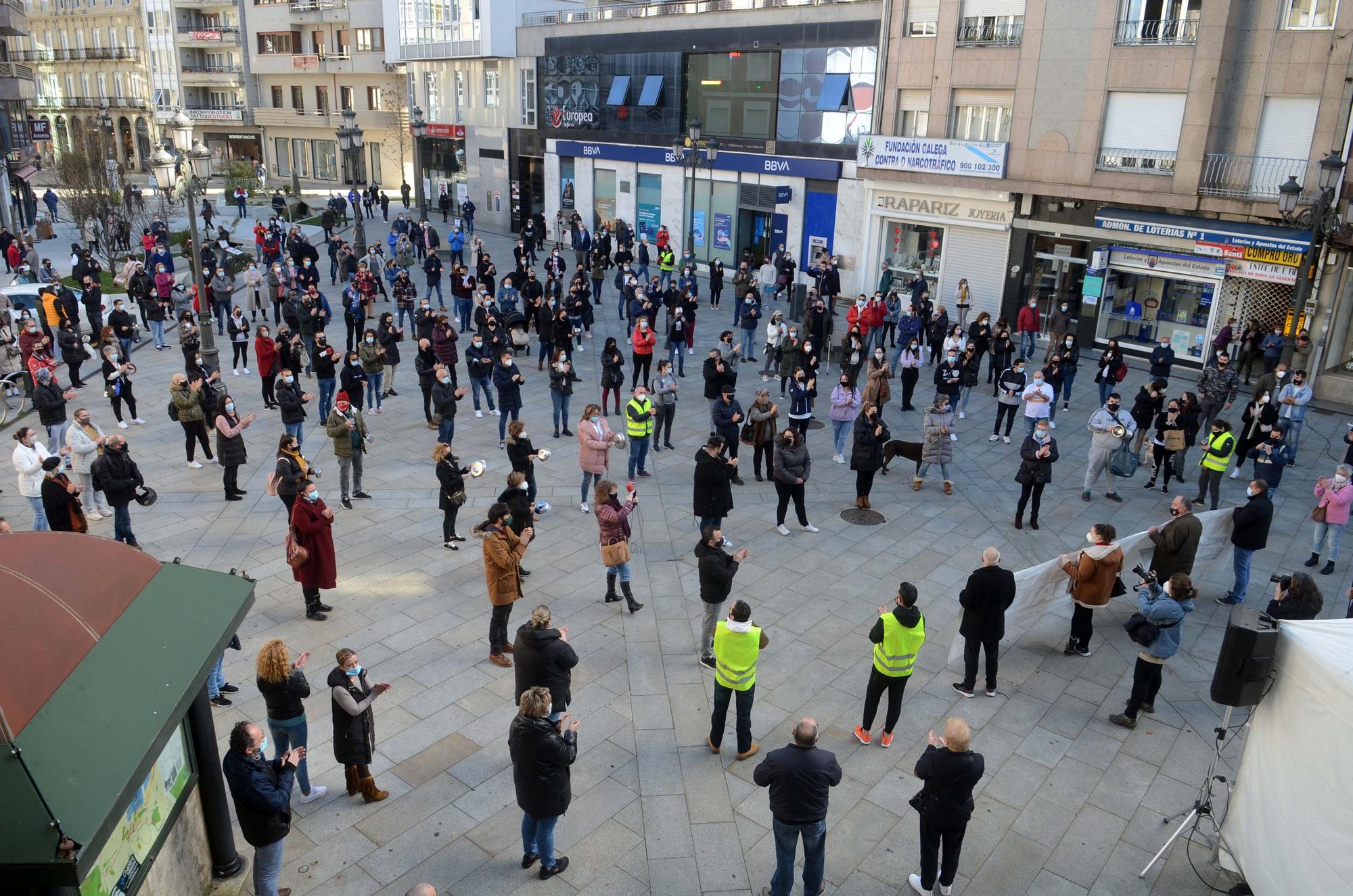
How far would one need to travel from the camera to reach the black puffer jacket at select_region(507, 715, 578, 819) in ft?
21.5

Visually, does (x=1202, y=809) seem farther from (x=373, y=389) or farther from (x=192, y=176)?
(x=192, y=176)

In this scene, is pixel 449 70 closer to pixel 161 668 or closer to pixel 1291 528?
pixel 1291 528

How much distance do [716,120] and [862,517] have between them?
23828mm

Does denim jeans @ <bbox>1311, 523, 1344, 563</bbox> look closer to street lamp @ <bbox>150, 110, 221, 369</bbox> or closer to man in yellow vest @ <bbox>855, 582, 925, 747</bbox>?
man in yellow vest @ <bbox>855, 582, 925, 747</bbox>

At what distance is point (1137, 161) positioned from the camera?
22.3 m

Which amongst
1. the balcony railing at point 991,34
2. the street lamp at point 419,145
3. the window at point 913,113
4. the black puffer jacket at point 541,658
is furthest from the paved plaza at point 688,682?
the street lamp at point 419,145

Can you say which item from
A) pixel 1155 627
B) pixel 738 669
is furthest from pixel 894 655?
pixel 1155 627

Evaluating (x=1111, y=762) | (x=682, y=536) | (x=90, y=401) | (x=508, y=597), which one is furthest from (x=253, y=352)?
(x=1111, y=762)

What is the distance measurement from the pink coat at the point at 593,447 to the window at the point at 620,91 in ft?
88.3

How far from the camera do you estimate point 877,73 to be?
2784 centimetres

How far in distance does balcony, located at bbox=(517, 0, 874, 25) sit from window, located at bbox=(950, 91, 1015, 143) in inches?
197

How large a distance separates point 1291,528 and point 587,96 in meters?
31.9

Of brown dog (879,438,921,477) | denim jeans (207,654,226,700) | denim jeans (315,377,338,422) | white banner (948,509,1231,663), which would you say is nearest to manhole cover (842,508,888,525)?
brown dog (879,438,921,477)

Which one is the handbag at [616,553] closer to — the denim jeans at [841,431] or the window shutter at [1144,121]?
the denim jeans at [841,431]
